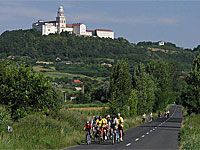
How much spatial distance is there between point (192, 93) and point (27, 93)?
3086 centimetres

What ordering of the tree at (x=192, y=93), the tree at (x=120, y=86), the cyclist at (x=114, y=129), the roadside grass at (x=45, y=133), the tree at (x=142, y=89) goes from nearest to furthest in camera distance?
the roadside grass at (x=45, y=133) → the cyclist at (x=114, y=129) → the tree at (x=120, y=86) → the tree at (x=192, y=93) → the tree at (x=142, y=89)

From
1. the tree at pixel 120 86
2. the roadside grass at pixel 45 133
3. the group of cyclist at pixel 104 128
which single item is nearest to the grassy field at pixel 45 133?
the roadside grass at pixel 45 133

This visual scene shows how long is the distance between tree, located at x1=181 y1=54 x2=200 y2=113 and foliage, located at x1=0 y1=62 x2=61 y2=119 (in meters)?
28.1

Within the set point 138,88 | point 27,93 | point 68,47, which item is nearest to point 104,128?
point 27,93

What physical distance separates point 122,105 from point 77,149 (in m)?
31.0

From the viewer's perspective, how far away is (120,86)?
55.5 metres

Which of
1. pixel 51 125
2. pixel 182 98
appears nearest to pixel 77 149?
pixel 51 125

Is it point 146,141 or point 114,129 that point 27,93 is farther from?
point 146,141

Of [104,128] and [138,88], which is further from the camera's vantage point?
[138,88]

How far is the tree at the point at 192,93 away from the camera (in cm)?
6131

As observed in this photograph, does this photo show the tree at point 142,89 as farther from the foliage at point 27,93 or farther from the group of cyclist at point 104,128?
the group of cyclist at point 104,128

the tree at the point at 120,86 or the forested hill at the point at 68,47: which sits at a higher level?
the forested hill at the point at 68,47

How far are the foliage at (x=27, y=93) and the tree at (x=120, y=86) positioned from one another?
53.7 feet

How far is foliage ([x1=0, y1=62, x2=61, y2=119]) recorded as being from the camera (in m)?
36.8
